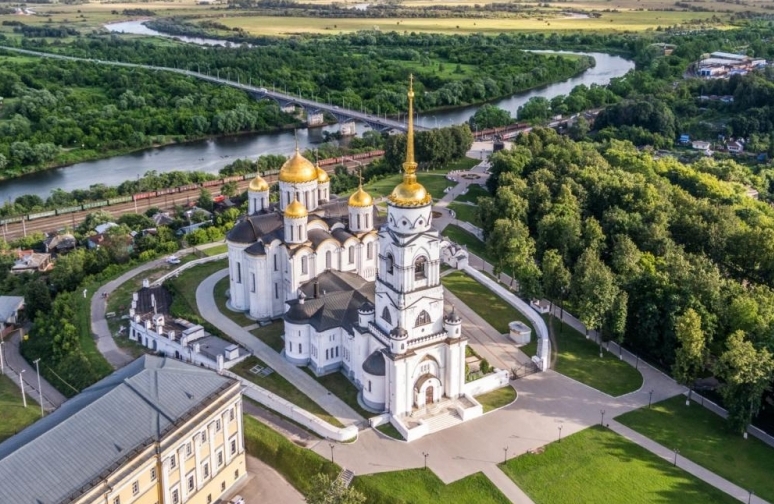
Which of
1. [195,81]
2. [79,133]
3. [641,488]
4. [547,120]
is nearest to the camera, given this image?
[641,488]

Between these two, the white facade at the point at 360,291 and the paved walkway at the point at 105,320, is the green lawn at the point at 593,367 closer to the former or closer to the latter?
the white facade at the point at 360,291

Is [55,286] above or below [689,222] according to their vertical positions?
below

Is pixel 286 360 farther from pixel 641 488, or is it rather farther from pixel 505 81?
pixel 505 81

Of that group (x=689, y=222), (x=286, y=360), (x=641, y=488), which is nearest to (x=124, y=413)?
(x=286, y=360)

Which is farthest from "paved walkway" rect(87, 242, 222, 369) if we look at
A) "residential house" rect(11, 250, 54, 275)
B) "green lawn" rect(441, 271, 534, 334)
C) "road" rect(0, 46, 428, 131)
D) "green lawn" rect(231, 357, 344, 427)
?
"road" rect(0, 46, 428, 131)

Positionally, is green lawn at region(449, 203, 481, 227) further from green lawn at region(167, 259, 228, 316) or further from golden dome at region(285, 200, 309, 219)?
golden dome at region(285, 200, 309, 219)

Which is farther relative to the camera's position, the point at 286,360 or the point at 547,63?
the point at 547,63

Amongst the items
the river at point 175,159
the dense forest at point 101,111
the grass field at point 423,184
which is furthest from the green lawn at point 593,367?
the dense forest at point 101,111
